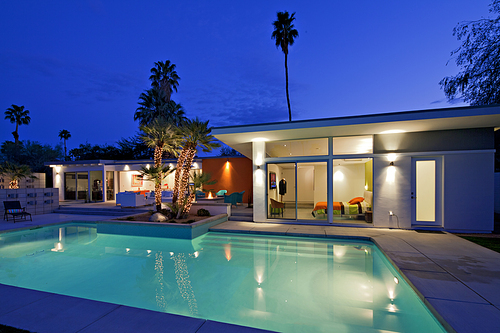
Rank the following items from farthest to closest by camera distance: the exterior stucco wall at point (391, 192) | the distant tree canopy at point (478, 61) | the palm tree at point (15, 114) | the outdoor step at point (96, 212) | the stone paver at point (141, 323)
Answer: the palm tree at point (15, 114), the outdoor step at point (96, 212), the distant tree canopy at point (478, 61), the exterior stucco wall at point (391, 192), the stone paver at point (141, 323)

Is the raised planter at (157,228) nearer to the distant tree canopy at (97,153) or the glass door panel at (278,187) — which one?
the glass door panel at (278,187)

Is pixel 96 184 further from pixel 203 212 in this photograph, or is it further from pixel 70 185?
pixel 203 212

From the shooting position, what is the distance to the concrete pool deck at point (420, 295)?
2.53 metres

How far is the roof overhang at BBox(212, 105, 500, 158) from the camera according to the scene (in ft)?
19.3

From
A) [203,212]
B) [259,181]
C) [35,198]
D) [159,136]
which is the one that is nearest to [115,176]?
[35,198]

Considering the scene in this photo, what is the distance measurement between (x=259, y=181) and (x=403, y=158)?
16.1ft

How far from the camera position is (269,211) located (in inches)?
360

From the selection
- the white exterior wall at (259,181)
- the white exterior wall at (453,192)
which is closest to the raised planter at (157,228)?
the white exterior wall at (259,181)

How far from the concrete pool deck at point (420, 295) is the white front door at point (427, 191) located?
8.07 feet

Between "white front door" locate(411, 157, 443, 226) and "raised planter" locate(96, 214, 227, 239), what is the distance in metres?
6.93

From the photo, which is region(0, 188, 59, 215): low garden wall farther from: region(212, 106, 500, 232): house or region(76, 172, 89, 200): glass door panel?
region(212, 106, 500, 232): house

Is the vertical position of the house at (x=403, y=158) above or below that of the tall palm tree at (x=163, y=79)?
below

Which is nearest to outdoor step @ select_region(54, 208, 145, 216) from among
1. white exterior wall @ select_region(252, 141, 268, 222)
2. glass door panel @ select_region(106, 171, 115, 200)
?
glass door panel @ select_region(106, 171, 115, 200)

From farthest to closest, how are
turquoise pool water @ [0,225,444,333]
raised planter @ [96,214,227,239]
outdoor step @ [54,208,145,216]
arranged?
outdoor step @ [54,208,145,216]
raised planter @ [96,214,227,239]
turquoise pool water @ [0,225,444,333]
